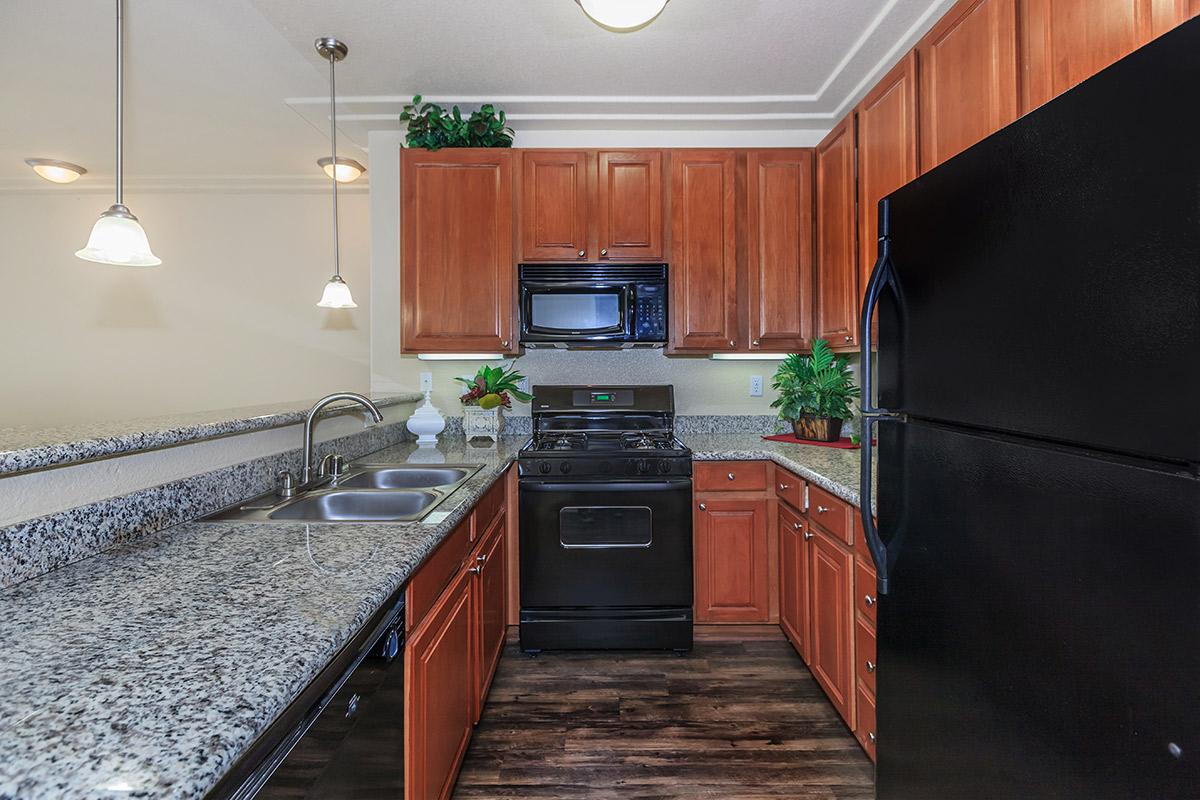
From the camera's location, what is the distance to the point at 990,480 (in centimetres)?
89

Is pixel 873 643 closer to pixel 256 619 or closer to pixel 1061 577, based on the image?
pixel 1061 577

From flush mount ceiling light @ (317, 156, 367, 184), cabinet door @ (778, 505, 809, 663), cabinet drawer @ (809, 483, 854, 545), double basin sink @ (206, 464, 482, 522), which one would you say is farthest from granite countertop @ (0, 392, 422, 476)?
flush mount ceiling light @ (317, 156, 367, 184)

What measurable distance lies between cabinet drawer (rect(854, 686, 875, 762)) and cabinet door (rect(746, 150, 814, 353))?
1.56 metres

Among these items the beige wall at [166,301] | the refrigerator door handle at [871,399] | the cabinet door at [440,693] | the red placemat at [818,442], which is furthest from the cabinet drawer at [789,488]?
the beige wall at [166,301]

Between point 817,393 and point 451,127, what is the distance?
2.12 meters

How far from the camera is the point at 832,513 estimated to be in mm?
1825

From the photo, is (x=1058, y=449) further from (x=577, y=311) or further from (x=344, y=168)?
(x=344, y=168)

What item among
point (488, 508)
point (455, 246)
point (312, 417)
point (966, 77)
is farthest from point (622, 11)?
point (488, 508)

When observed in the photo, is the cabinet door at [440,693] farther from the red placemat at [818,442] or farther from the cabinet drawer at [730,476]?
the red placemat at [818,442]

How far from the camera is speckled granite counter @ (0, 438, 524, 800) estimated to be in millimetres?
477

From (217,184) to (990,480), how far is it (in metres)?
4.62

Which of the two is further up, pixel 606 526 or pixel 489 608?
pixel 606 526

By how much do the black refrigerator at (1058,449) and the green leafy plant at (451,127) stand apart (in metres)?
2.05

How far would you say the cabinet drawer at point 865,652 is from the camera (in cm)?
159
